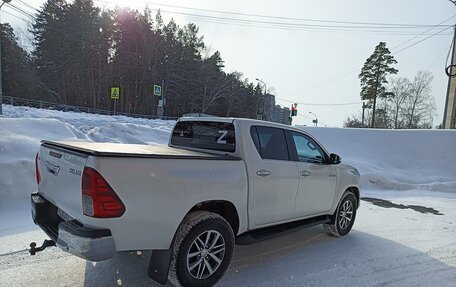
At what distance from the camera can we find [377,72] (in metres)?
53.3

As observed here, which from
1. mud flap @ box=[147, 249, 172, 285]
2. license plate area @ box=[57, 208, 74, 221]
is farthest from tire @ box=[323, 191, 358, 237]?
license plate area @ box=[57, 208, 74, 221]

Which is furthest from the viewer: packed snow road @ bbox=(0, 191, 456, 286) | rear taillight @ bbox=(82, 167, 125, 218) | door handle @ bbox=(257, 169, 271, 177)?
door handle @ bbox=(257, 169, 271, 177)

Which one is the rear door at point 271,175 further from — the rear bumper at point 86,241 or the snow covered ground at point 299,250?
the rear bumper at point 86,241

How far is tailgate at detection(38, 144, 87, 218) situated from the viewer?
2816 millimetres

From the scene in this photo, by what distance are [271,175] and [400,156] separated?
11818 millimetres

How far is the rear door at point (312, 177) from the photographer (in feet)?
14.8

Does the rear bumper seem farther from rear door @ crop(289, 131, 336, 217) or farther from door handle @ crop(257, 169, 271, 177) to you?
rear door @ crop(289, 131, 336, 217)

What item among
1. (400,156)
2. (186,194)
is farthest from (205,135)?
(400,156)

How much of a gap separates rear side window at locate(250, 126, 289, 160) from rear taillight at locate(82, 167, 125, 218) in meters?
1.91

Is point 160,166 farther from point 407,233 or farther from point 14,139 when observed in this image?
point 14,139

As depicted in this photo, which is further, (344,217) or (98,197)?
(344,217)

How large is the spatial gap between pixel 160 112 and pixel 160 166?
3037 cm

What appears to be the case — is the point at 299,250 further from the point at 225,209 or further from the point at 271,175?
the point at 225,209

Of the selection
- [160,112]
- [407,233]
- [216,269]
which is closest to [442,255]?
[407,233]
